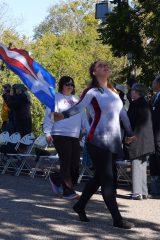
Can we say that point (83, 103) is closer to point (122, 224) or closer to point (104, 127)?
point (104, 127)

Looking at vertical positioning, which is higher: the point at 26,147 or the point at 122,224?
the point at 26,147

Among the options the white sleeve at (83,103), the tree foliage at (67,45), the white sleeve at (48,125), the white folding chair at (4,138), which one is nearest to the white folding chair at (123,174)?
the white sleeve at (48,125)

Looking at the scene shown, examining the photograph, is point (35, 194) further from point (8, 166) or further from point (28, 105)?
point (28, 105)

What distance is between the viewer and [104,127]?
6625mm

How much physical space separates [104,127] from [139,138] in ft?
7.07

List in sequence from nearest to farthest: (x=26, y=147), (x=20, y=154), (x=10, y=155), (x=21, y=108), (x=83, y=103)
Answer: (x=83, y=103) < (x=20, y=154) < (x=10, y=155) < (x=26, y=147) < (x=21, y=108)

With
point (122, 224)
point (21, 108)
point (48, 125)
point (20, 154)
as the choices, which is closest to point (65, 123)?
point (48, 125)

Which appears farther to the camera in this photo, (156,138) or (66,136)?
(156,138)

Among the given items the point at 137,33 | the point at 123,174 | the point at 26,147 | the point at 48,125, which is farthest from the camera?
the point at 137,33

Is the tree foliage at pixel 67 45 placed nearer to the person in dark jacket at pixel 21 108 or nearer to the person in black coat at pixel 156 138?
the person in dark jacket at pixel 21 108

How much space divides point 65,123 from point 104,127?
1.87 meters

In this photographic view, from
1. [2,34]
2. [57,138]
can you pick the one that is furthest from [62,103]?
[2,34]

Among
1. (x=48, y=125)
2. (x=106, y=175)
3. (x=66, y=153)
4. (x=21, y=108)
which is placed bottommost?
(x=106, y=175)

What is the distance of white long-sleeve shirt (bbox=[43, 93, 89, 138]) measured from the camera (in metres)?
8.42
